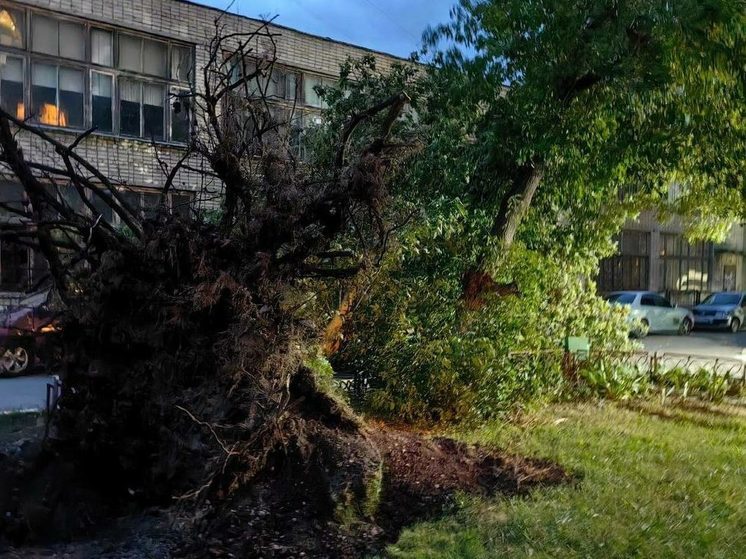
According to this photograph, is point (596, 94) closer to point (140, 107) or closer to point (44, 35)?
point (140, 107)

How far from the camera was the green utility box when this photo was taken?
32.1 ft

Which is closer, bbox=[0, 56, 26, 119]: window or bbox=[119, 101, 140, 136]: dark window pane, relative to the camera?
bbox=[0, 56, 26, 119]: window

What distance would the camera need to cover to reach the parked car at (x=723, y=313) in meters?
27.0

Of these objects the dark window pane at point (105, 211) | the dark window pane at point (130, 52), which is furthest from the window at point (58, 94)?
the dark window pane at point (105, 211)

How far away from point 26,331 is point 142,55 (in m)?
14.2

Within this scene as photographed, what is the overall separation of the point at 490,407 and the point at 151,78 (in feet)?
46.6

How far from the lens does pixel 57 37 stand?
16969 mm

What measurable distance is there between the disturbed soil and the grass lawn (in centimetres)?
28

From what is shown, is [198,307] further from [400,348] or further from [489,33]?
[489,33]

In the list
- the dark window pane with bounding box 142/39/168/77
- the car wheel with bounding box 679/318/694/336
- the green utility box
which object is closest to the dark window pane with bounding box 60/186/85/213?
the green utility box

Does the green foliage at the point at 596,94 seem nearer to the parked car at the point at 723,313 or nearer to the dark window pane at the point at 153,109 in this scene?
the dark window pane at the point at 153,109

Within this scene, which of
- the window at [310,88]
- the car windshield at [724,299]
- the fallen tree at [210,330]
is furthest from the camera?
the car windshield at [724,299]

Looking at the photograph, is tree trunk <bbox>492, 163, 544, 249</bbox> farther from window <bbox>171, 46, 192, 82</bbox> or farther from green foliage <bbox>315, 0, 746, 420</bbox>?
window <bbox>171, 46, 192, 82</bbox>

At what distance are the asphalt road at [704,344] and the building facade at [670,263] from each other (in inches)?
306
